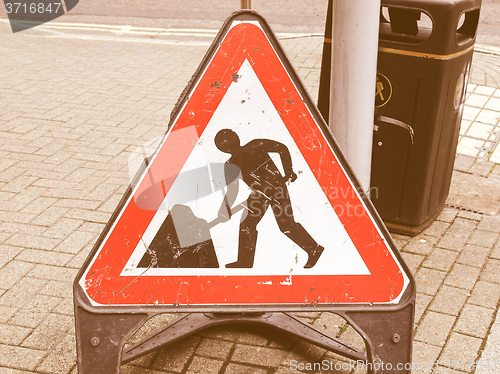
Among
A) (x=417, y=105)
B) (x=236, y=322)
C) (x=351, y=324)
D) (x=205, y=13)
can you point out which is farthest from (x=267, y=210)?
(x=205, y=13)

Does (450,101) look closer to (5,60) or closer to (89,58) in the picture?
(89,58)

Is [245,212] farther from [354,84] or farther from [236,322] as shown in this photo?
[354,84]

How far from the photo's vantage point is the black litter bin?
3.72 meters

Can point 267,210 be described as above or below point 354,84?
below

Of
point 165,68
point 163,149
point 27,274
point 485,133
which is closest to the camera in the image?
point 163,149

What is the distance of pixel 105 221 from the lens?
4387 mm

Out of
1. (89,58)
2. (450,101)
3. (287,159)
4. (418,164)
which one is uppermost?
(287,159)

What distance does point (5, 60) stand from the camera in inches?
320

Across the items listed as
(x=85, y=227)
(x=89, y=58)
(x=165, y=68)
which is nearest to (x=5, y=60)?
(x=89, y=58)

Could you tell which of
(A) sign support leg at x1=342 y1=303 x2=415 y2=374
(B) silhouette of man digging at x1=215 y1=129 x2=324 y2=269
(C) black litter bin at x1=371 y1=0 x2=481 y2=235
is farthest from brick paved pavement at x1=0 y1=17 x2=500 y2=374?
(B) silhouette of man digging at x1=215 y1=129 x2=324 y2=269

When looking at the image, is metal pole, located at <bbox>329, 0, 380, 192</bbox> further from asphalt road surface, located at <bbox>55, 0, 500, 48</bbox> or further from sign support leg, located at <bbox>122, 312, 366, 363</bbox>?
asphalt road surface, located at <bbox>55, 0, 500, 48</bbox>

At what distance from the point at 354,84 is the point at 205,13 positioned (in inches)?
338

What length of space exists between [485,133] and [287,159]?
4.11 m

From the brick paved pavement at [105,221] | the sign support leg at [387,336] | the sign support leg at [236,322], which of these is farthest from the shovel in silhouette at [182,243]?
the brick paved pavement at [105,221]
